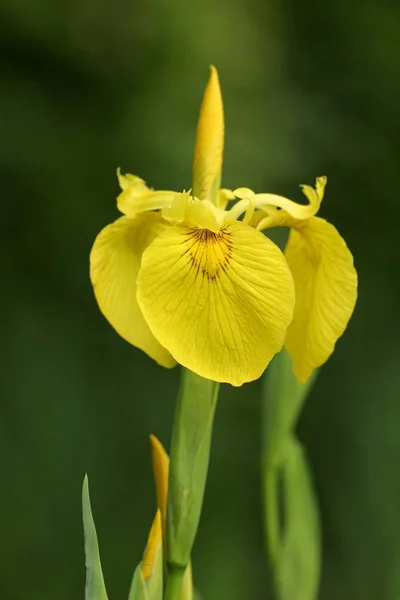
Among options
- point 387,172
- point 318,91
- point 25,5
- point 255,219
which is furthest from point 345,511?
point 255,219

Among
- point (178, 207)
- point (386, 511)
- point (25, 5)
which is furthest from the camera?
point (386, 511)

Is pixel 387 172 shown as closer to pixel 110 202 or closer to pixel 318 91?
pixel 318 91

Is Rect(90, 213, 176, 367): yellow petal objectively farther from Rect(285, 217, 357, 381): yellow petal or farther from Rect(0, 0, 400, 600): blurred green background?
Rect(0, 0, 400, 600): blurred green background

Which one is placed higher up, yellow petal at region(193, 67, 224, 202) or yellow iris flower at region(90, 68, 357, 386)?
yellow petal at region(193, 67, 224, 202)

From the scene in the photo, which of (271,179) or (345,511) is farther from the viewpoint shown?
(345,511)

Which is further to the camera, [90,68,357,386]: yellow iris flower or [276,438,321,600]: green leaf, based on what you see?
[276,438,321,600]: green leaf

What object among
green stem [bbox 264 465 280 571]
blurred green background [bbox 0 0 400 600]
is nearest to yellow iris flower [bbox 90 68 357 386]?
green stem [bbox 264 465 280 571]

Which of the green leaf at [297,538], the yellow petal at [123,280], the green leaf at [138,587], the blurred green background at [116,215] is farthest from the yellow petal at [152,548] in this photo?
the blurred green background at [116,215]
